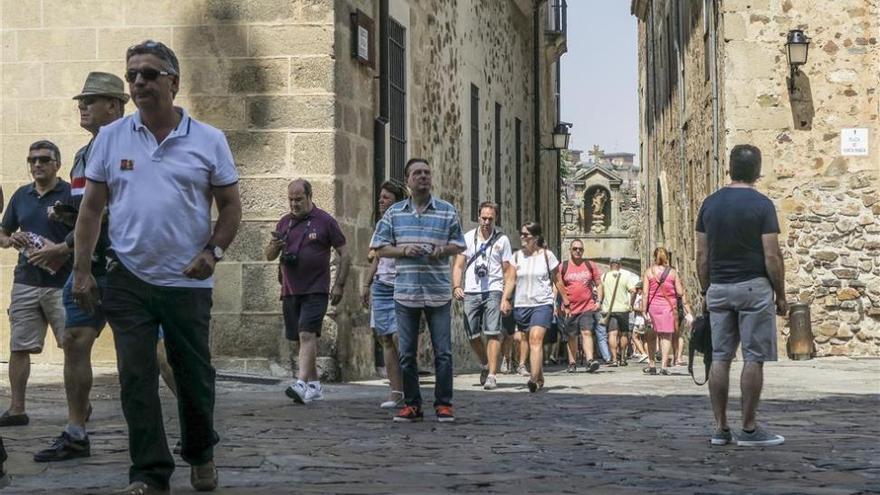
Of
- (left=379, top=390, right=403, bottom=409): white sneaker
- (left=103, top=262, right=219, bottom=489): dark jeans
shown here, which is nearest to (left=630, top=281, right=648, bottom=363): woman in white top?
(left=379, top=390, right=403, bottom=409): white sneaker

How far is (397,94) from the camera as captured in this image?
16.4 metres

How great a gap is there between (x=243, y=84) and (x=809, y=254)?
9.34 m

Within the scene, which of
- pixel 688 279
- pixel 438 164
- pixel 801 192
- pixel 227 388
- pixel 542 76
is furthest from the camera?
pixel 542 76

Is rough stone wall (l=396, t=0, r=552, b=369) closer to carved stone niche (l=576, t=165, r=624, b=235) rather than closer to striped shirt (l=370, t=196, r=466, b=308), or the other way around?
striped shirt (l=370, t=196, r=466, b=308)

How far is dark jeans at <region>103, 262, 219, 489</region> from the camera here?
19.0 feet

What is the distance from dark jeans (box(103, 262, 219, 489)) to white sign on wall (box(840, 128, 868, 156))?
50.5 feet

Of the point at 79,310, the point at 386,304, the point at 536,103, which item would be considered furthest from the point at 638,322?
the point at 79,310

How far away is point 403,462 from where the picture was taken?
24.6 feet

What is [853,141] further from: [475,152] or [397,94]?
[397,94]

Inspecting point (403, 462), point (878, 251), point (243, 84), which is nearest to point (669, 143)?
point (878, 251)

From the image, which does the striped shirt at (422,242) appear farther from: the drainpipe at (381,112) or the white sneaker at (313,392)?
the drainpipe at (381,112)

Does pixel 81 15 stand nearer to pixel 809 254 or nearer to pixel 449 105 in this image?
pixel 449 105

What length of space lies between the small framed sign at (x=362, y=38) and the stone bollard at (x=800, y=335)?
7.51 meters

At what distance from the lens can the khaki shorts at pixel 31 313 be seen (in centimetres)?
882
